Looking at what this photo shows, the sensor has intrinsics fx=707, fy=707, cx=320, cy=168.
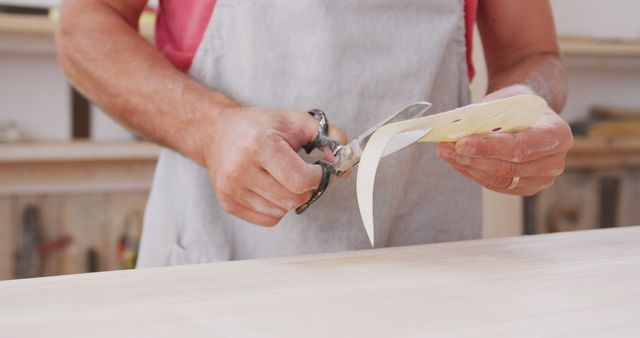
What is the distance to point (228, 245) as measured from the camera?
0.90 metres

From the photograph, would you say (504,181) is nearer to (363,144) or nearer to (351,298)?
(363,144)

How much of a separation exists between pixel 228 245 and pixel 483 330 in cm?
50

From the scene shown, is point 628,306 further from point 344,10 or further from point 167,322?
point 344,10

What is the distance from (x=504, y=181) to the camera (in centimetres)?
80

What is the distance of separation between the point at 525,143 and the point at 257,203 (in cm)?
29

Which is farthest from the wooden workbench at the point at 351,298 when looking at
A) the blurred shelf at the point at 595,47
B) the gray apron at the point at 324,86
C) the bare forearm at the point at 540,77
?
the blurred shelf at the point at 595,47

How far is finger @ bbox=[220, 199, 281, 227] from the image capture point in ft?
2.38

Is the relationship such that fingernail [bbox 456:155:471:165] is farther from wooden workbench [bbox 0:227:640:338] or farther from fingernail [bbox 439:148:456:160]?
wooden workbench [bbox 0:227:640:338]

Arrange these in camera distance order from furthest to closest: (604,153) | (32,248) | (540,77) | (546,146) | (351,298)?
1. (604,153)
2. (32,248)
3. (540,77)
4. (546,146)
5. (351,298)

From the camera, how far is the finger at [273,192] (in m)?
0.69

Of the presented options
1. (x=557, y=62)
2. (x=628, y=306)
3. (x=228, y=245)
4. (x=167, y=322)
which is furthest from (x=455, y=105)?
(x=167, y=322)

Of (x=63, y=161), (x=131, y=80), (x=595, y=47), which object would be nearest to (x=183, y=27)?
(x=131, y=80)

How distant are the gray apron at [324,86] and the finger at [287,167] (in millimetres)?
192

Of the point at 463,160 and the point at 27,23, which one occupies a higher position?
the point at 463,160
